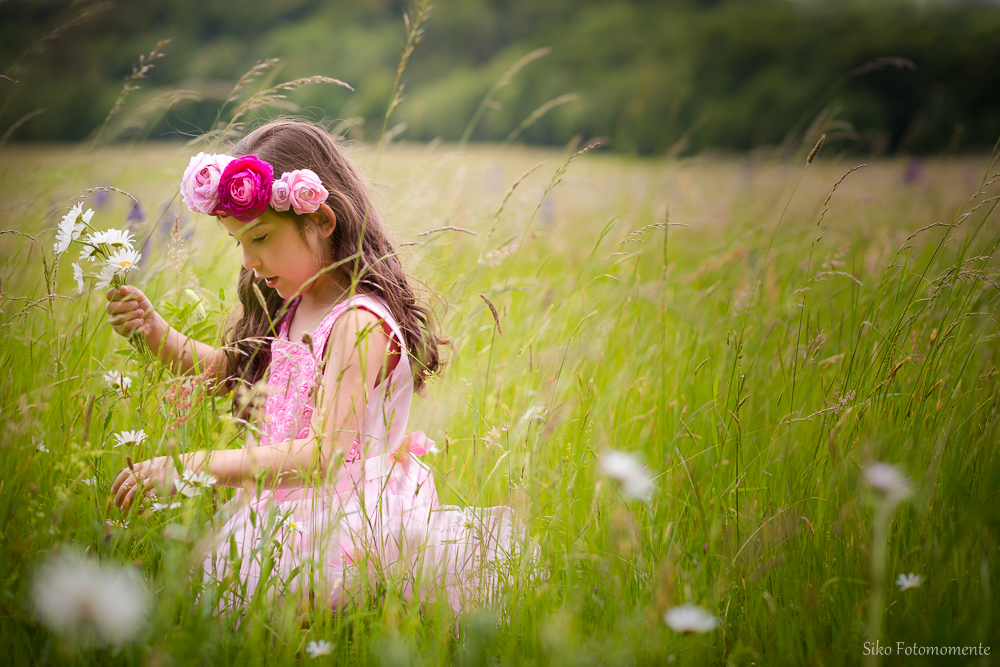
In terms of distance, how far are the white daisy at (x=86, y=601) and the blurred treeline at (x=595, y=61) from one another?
373 cm

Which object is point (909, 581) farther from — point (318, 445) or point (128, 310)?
point (128, 310)

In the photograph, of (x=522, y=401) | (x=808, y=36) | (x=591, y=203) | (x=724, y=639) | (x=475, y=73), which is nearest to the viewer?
(x=724, y=639)

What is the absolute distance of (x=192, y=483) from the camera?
4.05ft

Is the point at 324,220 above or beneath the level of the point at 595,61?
beneath

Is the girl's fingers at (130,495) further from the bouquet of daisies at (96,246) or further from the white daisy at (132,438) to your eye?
the bouquet of daisies at (96,246)

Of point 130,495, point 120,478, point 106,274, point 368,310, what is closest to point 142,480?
point 130,495

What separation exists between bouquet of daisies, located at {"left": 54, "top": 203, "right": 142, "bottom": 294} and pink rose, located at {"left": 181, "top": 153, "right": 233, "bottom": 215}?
0.24m

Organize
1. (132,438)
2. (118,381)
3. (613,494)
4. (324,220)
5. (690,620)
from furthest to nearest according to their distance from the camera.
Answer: (324,220) < (613,494) < (118,381) < (132,438) < (690,620)

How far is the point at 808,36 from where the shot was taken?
29.9 metres

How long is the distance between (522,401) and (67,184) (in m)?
2.94

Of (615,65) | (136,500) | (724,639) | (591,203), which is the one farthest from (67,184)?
(615,65)

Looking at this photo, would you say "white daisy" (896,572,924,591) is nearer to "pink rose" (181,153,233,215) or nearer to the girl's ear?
the girl's ear

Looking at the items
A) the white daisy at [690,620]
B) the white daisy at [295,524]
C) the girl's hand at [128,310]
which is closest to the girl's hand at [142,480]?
the white daisy at [295,524]

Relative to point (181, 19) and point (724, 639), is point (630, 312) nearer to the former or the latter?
point (724, 639)
